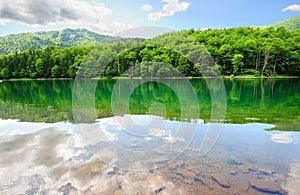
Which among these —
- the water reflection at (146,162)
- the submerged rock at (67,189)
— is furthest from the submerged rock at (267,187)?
the submerged rock at (67,189)

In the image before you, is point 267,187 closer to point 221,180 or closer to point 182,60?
point 221,180

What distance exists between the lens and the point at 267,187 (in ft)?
15.7

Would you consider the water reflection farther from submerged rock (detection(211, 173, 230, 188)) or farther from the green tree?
the green tree

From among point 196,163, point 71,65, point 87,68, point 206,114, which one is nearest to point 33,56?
point 71,65

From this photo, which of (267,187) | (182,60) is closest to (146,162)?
(267,187)

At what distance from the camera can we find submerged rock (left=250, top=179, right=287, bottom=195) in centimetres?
464

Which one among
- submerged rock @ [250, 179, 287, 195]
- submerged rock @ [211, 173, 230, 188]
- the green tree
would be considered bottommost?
submerged rock @ [250, 179, 287, 195]

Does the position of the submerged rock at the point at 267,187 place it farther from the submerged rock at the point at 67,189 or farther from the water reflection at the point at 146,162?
the submerged rock at the point at 67,189

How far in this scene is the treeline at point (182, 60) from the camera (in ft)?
177

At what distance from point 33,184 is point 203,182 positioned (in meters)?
3.98

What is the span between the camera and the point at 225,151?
6.95 meters

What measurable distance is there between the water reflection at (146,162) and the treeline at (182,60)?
39787mm

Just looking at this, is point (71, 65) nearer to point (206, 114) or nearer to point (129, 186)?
point (206, 114)

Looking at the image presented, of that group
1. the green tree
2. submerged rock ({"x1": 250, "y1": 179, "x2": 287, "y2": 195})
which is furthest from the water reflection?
the green tree
